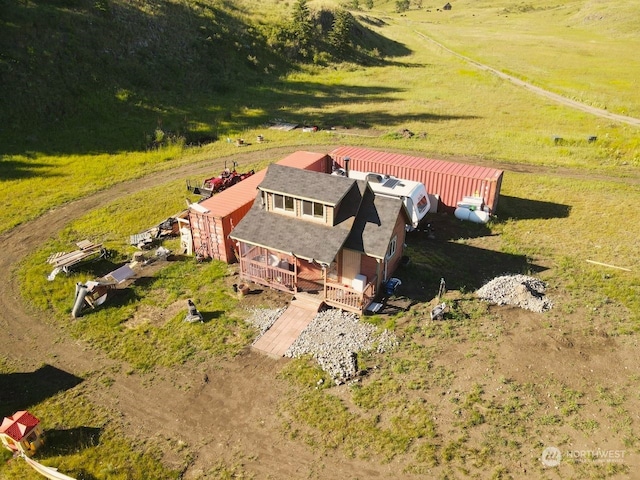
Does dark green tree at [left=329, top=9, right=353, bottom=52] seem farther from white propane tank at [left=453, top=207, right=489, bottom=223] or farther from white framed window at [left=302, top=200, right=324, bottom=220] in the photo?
white framed window at [left=302, top=200, right=324, bottom=220]

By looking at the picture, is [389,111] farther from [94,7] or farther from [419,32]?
[419,32]

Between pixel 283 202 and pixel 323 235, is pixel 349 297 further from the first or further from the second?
pixel 283 202

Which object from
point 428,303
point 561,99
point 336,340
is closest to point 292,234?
point 336,340

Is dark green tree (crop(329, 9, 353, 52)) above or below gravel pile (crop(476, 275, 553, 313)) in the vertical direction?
above

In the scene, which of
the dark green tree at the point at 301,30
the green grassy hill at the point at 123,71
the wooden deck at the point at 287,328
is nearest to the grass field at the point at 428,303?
the green grassy hill at the point at 123,71

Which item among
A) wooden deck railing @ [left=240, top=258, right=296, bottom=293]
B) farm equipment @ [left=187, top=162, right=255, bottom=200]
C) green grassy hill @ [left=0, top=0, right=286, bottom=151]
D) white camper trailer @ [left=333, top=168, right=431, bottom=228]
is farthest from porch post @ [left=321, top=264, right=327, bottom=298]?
green grassy hill @ [left=0, top=0, right=286, bottom=151]

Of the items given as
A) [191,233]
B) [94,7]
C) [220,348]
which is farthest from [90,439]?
[94,7]

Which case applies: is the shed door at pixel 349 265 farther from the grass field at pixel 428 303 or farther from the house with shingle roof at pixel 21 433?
the house with shingle roof at pixel 21 433
